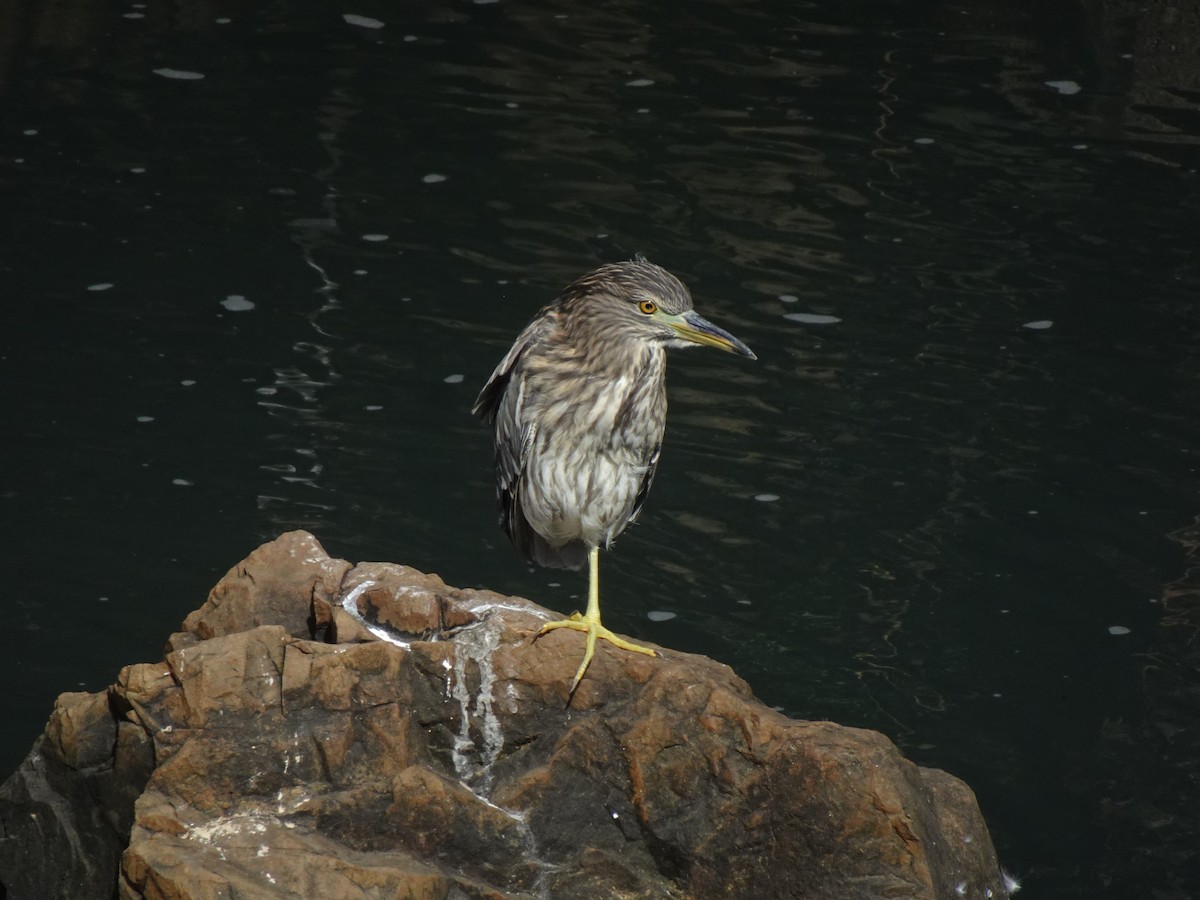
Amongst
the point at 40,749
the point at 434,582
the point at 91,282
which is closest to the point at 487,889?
the point at 434,582

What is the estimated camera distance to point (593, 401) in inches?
183

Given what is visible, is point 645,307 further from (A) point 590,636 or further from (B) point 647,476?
(A) point 590,636

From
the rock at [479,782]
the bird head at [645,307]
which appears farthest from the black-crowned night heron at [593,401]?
the rock at [479,782]

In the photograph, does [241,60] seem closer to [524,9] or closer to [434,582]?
[524,9]

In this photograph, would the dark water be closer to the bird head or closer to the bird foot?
the bird foot

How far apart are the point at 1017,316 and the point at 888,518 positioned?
195 centimetres

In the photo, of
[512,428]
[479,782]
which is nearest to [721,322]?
[512,428]

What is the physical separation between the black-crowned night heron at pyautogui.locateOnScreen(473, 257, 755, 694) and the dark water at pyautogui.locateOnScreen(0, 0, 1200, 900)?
1.98 m

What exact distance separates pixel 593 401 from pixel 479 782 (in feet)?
3.82

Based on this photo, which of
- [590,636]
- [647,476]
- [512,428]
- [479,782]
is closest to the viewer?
[479,782]

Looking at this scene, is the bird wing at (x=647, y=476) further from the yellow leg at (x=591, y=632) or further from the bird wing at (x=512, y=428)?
the yellow leg at (x=591, y=632)

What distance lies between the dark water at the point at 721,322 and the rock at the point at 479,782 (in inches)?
67.4

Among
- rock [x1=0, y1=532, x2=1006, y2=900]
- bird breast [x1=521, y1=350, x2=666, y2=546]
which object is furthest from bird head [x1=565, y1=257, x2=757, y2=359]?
rock [x1=0, y1=532, x2=1006, y2=900]

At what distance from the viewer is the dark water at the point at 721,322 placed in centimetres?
665
